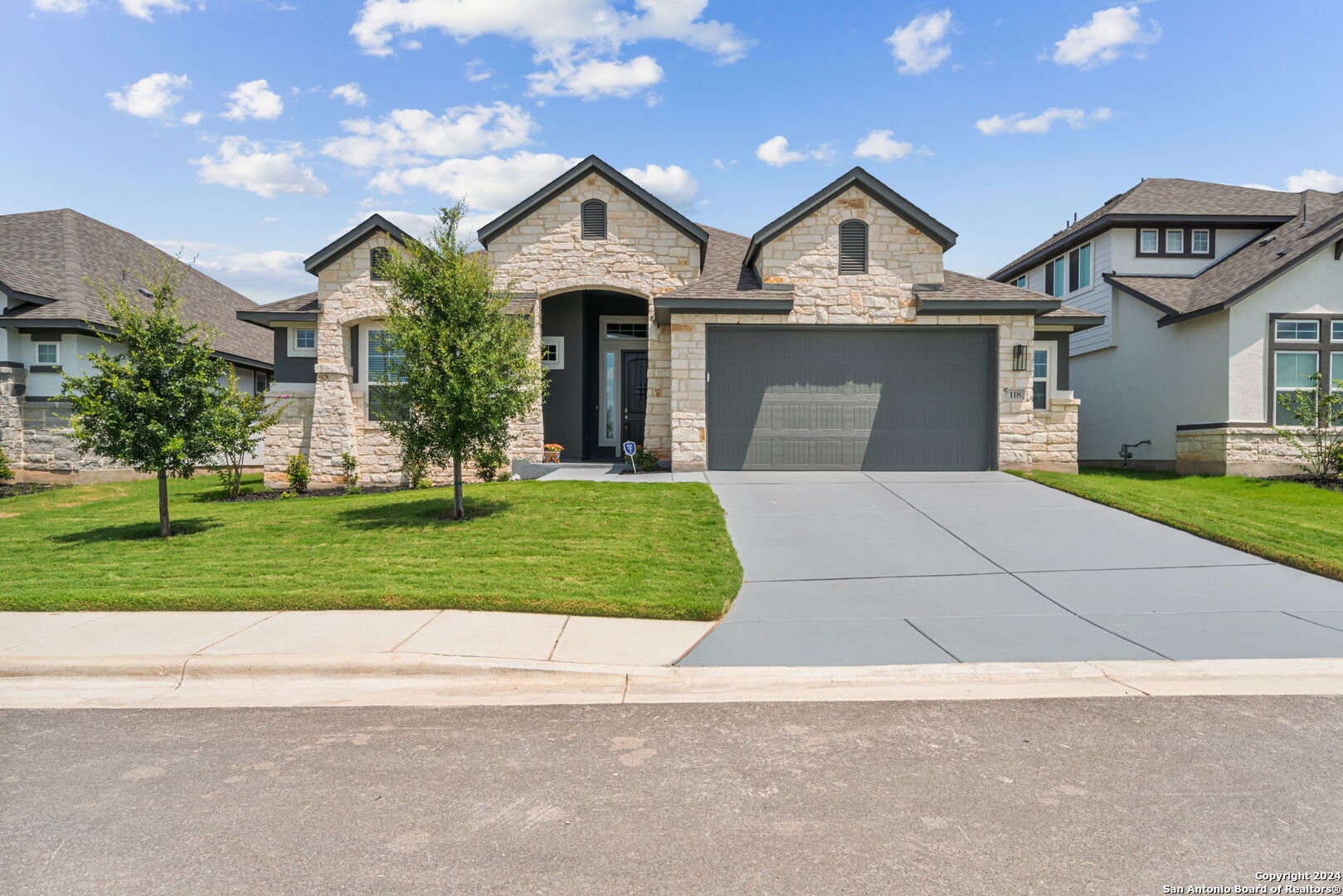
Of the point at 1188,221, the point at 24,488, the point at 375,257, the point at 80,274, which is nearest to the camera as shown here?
the point at 375,257

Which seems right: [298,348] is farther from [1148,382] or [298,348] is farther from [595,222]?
[1148,382]

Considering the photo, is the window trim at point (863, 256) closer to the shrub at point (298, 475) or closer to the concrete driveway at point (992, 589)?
the concrete driveway at point (992, 589)

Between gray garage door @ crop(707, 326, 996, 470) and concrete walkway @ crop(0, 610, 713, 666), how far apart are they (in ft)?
29.6

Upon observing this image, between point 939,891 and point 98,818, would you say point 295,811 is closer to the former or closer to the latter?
point 98,818

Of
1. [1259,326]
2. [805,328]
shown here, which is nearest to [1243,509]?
[1259,326]

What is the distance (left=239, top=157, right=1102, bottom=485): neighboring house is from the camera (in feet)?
52.4

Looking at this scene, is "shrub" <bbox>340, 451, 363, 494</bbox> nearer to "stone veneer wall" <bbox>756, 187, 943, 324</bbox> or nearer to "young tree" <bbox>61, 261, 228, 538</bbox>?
"young tree" <bbox>61, 261, 228, 538</bbox>

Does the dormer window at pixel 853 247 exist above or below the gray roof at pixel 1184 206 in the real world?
below

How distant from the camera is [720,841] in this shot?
361cm

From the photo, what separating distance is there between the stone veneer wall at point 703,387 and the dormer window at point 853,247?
1.28 m

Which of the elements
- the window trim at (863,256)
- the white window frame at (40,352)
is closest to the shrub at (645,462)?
the window trim at (863,256)

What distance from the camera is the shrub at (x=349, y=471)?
17102 mm

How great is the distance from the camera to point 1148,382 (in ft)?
69.5

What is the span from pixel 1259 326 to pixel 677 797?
64.2 ft
